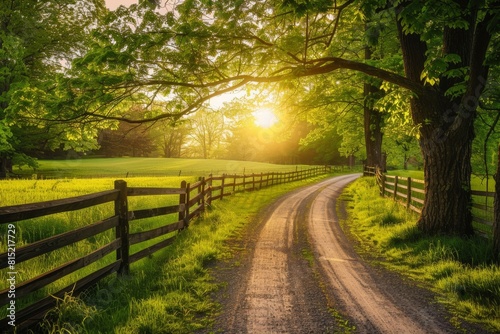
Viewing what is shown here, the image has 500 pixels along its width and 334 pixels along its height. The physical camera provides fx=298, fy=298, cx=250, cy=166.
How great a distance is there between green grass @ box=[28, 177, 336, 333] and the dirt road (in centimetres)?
37

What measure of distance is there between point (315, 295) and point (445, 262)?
308cm

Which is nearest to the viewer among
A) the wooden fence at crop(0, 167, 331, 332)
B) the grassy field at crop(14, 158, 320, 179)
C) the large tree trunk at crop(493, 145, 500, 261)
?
the wooden fence at crop(0, 167, 331, 332)

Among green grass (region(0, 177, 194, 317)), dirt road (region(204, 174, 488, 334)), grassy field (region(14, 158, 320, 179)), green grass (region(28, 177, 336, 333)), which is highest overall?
grassy field (region(14, 158, 320, 179))

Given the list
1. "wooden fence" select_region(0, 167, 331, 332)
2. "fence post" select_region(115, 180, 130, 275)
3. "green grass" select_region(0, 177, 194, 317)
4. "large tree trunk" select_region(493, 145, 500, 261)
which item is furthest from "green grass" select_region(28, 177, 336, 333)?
"large tree trunk" select_region(493, 145, 500, 261)

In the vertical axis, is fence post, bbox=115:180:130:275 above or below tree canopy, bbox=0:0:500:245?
below

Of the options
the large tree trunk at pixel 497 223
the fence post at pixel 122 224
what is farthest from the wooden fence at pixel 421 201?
the fence post at pixel 122 224

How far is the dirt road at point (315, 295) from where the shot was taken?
12.5 feet

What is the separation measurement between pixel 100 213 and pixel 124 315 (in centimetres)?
530

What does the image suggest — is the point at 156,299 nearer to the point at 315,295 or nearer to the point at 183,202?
the point at 315,295

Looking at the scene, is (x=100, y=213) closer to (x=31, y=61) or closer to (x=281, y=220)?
(x=281, y=220)

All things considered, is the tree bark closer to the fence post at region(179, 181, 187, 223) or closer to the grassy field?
the fence post at region(179, 181, 187, 223)

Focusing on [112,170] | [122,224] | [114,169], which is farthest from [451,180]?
[114,169]

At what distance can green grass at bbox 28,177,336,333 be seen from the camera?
3.61 metres

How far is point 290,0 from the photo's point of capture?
5266 mm
